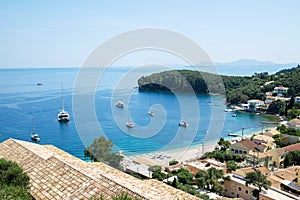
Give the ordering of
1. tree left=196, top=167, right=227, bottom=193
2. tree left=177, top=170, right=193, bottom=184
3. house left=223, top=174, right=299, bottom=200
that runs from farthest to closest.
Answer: tree left=177, top=170, right=193, bottom=184
tree left=196, top=167, right=227, bottom=193
house left=223, top=174, right=299, bottom=200

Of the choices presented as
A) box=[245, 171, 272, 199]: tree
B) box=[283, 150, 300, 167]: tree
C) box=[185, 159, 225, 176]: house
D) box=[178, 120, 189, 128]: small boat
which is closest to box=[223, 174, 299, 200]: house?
box=[245, 171, 272, 199]: tree

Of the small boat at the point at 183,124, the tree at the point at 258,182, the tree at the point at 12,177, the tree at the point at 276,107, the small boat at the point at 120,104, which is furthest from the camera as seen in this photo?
the tree at the point at 276,107

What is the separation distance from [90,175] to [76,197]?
1.72 feet

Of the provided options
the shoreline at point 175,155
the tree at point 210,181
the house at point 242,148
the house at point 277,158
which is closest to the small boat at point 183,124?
the shoreline at point 175,155

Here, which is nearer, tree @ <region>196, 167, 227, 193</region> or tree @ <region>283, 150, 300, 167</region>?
tree @ <region>196, 167, 227, 193</region>

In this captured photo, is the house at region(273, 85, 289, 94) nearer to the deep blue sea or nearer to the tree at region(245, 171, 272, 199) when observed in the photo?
the deep blue sea

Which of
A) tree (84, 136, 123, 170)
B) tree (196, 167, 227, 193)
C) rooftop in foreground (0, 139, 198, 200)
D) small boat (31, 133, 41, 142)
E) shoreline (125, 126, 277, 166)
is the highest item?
rooftop in foreground (0, 139, 198, 200)

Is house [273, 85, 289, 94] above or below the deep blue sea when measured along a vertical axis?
above

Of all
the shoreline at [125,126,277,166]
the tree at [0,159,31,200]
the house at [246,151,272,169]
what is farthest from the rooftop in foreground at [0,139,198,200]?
the house at [246,151,272,169]

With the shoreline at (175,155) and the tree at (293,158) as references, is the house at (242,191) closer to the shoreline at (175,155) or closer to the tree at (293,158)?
the tree at (293,158)

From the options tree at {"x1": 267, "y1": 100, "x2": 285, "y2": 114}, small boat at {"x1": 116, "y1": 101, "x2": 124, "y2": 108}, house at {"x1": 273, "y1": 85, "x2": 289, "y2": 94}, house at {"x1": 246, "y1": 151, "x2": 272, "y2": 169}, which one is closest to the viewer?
house at {"x1": 246, "y1": 151, "x2": 272, "y2": 169}

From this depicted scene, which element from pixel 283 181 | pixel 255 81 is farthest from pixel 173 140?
pixel 255 81

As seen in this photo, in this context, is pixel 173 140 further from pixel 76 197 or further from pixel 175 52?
pixel 76 197

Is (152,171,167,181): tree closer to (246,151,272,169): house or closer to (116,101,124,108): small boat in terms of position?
(246,151,272,169): house
